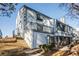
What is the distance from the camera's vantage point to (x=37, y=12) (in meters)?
1.22

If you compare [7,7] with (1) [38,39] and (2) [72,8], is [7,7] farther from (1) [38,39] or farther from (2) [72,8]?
(2) [72,8]

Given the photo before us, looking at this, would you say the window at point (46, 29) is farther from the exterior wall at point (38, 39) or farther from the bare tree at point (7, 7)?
the bare tree at point (7, 7)

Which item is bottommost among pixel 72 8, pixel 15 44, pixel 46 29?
pixel 15 44

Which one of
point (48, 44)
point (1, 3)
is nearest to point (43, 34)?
point (48, 44)

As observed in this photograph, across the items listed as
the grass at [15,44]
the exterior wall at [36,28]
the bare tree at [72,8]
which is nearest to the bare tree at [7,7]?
the exterior wall at [36,28]

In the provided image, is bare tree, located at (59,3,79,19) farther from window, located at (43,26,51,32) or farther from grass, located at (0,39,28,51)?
grass, located at (0,39,28,51)

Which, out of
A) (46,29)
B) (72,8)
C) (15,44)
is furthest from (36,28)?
(72,8)

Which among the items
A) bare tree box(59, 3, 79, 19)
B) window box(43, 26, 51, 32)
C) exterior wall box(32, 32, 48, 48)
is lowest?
exterior wall box(32, 32, 48, 48)

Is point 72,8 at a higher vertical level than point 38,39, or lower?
higher

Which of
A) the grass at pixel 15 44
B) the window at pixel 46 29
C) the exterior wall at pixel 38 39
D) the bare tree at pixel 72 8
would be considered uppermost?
the bare tree at pixel 72 8

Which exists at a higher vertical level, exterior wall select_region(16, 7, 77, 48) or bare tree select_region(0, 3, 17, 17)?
bare tree select_region(0, 3, 17, 17)

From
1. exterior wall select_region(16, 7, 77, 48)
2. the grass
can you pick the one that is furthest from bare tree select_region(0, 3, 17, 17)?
the grass

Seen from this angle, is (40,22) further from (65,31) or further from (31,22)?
(65,31)

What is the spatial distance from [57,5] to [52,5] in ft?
0.12
